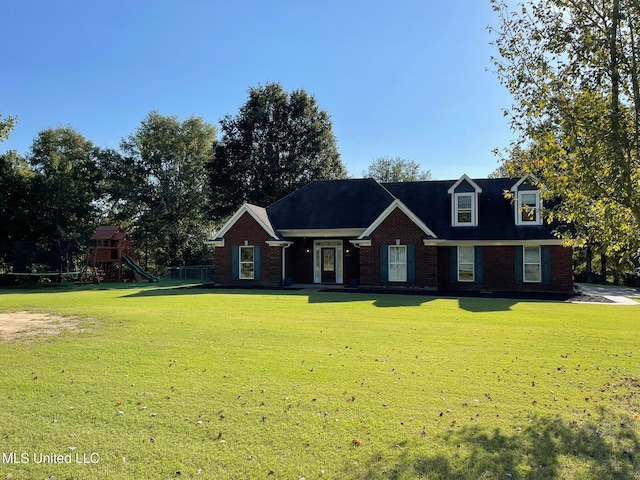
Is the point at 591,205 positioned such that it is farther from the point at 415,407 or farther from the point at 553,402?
the point at 415,407

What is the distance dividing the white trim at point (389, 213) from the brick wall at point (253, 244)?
5349 millimetres

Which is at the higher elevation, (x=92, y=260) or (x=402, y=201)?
(x=402, y=201)

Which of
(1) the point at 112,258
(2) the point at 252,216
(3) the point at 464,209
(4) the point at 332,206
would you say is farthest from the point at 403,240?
(1) the point at 112,258

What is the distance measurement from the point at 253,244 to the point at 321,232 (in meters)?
4.00

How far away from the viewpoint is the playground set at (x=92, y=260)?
30.3m

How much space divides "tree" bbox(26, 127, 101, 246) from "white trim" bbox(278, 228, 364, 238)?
19324mm

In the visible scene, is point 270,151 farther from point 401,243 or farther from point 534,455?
point 534,455

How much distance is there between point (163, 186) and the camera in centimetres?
4238

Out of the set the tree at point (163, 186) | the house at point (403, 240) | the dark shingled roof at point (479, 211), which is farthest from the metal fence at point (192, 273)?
the dark shingled roof at point (479, 211)

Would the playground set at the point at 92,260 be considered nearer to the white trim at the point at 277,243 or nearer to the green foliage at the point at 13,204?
the green foliage at the point at 13,204

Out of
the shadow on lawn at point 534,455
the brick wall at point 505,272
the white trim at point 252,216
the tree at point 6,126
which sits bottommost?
the shadow on lawn at point 534,455

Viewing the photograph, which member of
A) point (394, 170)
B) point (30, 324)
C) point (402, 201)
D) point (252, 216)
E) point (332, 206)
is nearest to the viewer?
point (30, 324)

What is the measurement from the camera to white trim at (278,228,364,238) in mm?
24953

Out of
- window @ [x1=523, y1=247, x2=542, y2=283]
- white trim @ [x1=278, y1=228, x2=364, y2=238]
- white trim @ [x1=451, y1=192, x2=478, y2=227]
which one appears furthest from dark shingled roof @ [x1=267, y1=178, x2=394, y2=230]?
window @ [x1=523, y1=247, x2=542, y2=283]
